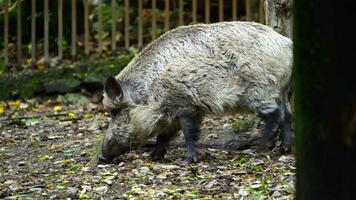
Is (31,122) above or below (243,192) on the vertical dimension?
below

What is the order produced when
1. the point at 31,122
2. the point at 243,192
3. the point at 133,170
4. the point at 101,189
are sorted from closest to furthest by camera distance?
the point at 243,192
the point at 101,189
the point at 133,170
the point at 31,122

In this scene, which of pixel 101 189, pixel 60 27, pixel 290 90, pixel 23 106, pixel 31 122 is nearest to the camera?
pixel 101 189

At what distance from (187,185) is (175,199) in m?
0.45

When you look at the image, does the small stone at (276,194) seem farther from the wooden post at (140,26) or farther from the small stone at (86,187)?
the wooden post at (140,26)

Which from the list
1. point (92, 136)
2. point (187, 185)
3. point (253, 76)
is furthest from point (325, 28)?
point (92, 136)

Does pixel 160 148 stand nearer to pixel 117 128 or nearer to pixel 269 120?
pixel 117 128

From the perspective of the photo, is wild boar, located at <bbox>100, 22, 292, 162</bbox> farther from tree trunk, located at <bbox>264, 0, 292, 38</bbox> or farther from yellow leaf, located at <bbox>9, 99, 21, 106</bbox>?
yellow leaf, located at <bbox>9, 99, 21, 106</bbox>

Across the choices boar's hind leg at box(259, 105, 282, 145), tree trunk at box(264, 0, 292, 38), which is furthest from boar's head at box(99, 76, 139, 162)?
tree trunk at box(264, 0, 292, 38)

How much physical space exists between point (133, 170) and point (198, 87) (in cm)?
96

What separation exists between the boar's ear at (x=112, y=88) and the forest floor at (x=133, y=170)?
2.06ft

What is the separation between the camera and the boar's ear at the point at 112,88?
662 centimetres

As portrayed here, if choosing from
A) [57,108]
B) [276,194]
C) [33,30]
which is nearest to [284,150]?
[276,194]

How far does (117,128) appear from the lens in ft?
22.1

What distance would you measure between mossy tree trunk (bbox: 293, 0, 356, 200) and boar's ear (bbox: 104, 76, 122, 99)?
13.2 ft
